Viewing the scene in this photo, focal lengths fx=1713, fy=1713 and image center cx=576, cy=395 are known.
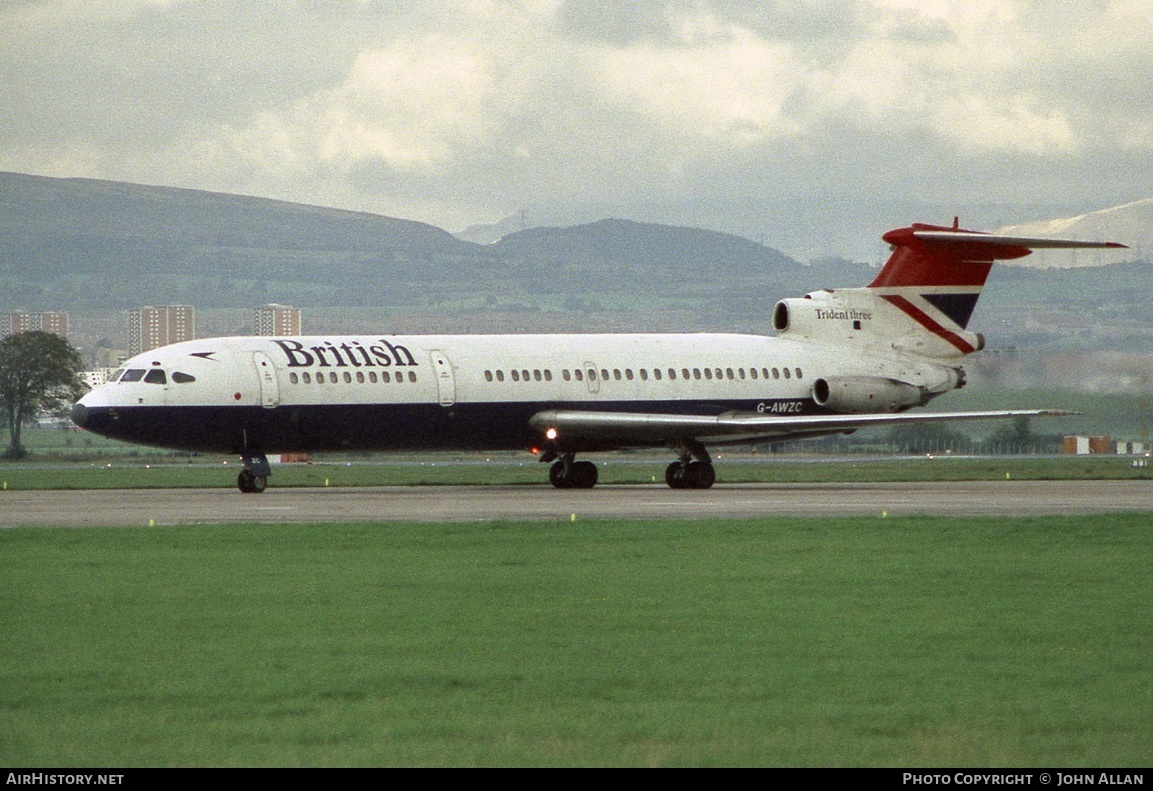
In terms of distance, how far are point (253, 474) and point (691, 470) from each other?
11.6 metres

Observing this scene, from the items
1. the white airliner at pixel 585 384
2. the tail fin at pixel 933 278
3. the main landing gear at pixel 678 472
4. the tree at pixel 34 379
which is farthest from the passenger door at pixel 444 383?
the tree at pixel 34 379

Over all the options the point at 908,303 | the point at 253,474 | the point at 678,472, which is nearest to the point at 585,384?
the point at 678,472

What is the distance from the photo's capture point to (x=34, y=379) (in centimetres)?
8931

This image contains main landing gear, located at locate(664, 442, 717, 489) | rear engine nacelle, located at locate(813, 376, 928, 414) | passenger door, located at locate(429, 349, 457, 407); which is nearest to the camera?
passenger door, located at locate(429, 349, 457, 407)

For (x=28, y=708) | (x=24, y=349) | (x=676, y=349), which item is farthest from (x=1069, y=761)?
(x=24, y=349)

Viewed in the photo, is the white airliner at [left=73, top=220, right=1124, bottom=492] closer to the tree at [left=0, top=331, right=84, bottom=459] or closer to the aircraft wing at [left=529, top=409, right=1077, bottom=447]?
the aircraft wing at [left=529, top=409, right=1077, bottom=447]

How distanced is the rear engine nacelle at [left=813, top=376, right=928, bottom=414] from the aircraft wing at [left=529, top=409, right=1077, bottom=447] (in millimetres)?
1662

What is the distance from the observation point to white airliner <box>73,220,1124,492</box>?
41.1 metres

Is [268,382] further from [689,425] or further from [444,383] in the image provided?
[689,425]

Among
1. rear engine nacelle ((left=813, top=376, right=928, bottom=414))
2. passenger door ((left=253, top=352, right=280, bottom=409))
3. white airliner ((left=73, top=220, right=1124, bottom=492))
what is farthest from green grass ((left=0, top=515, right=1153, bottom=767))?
rear engine nacelle ((left=813, top=376, right=928, bottom=414))

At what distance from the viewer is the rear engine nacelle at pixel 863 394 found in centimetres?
4781

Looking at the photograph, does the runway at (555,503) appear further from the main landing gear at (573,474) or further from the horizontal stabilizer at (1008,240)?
the horizontal stabilizer at (1008,240)
